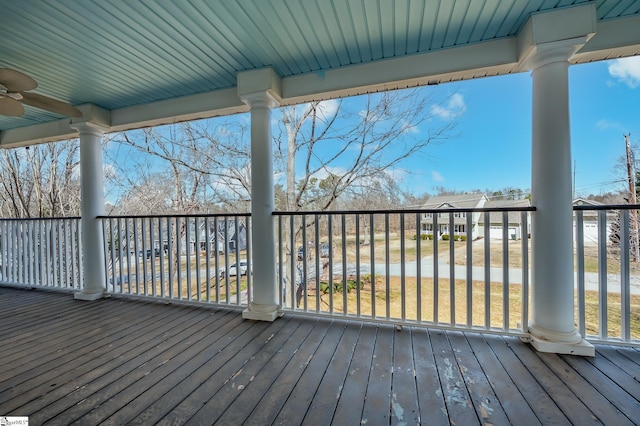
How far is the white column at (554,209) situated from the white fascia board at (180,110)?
101 inches

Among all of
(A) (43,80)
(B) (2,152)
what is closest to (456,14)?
(A) (43,80)

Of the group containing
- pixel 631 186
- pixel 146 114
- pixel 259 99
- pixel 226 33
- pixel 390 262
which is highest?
pixel 226 33

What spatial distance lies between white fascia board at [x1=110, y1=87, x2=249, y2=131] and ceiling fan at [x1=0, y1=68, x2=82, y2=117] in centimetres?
76

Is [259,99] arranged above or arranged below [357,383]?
above

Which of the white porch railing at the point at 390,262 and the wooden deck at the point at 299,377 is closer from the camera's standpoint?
the wooden deck at the point at 299,377

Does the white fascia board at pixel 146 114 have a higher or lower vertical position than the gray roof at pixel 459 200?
higher

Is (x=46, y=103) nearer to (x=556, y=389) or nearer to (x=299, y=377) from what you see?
(x=299, y=377)

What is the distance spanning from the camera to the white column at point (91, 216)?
3184 mm

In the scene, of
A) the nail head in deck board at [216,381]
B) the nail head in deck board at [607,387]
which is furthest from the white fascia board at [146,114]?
the nail head in deck board at [607,387]

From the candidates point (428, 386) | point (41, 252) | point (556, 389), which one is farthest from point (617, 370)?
point (41, 252)

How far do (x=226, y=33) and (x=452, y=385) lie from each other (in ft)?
8.91

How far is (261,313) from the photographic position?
2.43 m

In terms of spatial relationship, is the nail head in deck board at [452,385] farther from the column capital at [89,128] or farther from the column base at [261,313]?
the column capital at [89,128]

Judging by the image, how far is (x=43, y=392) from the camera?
55.7 inches
